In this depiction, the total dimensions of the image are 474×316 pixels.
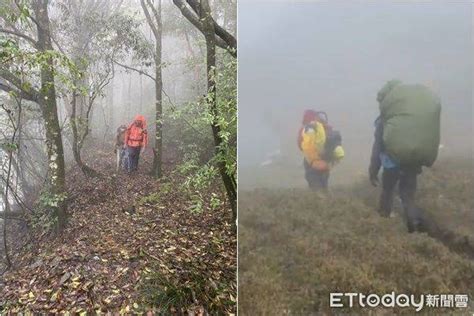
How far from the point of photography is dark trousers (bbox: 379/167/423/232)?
2.46 metres

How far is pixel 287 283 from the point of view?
2471 mm

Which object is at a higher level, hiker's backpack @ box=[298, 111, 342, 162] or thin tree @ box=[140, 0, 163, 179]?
thin tree @ box=[140, 0, 163, 179]

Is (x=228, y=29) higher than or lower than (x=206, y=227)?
higher

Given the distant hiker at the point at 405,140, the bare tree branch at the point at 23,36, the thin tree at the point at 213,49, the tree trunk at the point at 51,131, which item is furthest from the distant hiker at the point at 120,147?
the distant hiker at the point at 405,140

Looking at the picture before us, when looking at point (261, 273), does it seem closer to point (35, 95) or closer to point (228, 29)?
point (228, 29)

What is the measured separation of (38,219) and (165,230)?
1.56 metres

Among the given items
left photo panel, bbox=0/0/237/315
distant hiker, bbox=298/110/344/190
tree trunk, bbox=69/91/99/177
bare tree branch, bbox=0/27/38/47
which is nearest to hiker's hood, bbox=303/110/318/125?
distant hiker, bbox=298/110/344/190

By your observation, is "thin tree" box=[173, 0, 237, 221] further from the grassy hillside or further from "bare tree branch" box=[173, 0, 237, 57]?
the grassy hillside

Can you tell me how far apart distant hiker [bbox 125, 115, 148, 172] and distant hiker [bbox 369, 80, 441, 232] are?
2.85 m

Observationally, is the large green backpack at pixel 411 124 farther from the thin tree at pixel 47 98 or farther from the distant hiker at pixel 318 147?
the thin tree at pixel 47 98

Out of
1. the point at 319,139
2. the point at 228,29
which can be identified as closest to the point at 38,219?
the point at 228,29

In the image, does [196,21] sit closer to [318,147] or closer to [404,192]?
[318,147]

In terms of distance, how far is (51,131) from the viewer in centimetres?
487

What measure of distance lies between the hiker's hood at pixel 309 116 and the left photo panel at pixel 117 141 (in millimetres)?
1834
